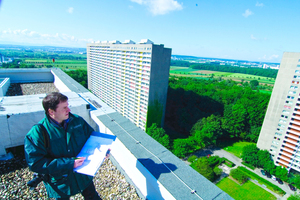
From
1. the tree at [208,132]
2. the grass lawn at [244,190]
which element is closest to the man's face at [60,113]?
the grass lawn at [244,190]

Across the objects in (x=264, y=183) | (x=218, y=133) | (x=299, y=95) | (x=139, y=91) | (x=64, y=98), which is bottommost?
(x=264, y=183)

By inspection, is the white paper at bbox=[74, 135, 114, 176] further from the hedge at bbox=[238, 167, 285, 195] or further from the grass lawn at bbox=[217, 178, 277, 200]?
the hedge at bbox=[238, 167, 285, 195]

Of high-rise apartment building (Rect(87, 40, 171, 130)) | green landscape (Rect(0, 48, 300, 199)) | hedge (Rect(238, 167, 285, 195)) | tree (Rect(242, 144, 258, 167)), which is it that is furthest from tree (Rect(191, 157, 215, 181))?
high-rise apartment building (Rect(87, 40, 171, 130))

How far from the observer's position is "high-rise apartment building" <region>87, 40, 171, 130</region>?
18.2m

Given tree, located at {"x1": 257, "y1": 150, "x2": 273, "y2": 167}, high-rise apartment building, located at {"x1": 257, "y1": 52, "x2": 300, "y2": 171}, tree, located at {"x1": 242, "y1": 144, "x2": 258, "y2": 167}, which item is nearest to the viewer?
high-rise apartment building, located at {"x1": 257, "y1": 52, "x2": 300, "y2": 171}

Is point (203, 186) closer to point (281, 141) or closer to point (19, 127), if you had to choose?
point (19, 127)

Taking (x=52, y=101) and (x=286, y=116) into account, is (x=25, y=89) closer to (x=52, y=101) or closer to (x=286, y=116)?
(x=52, y=101)

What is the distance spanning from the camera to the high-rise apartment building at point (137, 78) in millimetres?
18219

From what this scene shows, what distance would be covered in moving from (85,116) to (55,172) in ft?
11.1

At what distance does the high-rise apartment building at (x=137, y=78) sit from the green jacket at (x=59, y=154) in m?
16.3

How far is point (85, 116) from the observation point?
479 cm

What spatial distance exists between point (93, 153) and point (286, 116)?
1805 cm

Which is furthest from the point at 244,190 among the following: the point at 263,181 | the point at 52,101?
the point at 52,101

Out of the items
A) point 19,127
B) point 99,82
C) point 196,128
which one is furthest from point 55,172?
point 99,82
